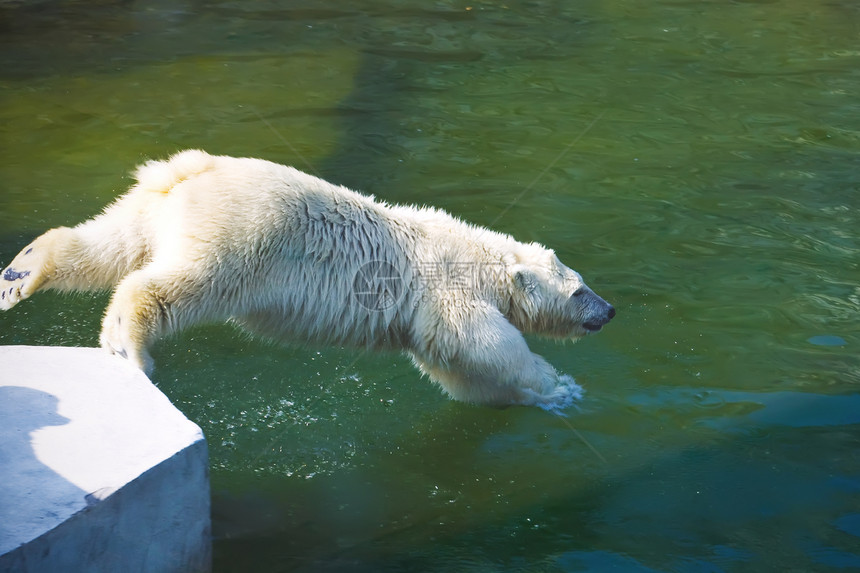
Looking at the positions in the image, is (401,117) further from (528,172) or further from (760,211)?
(760,211)

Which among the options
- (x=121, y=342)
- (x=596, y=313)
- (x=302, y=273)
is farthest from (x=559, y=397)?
(x=121, y=342)

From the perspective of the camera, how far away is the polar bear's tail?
4.40m

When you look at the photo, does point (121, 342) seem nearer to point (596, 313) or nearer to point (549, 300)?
point (549, 300)

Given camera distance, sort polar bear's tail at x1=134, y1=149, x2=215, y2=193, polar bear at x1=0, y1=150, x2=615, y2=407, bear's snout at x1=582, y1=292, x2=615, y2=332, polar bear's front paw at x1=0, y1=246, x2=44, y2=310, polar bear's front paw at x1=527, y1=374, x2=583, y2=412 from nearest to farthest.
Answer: polar bear at x1=0, y1=150, x2=615, y2=407 < polar bear's front paw at x1=0, y1=246, x2=44, y2=310 < polar bear's tail at x1=134, y1=149, x2=215, y2=193 < polar bear's front paw at x1=527, y1=374, x2=583, y2=412 < bear's snout at x1=582, y1=292, x2=615, y2=332

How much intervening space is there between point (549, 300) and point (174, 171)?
2014 mm

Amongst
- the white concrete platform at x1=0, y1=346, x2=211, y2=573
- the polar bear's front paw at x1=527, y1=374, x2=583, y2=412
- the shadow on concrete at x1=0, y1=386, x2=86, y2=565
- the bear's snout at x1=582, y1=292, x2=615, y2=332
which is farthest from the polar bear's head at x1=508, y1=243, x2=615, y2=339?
the shadow on concrete at x1=0, y1=386, x2=86, y2=565

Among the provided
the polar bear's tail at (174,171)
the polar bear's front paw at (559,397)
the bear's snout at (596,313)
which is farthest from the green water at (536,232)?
the polar bear's tail at (174,171)

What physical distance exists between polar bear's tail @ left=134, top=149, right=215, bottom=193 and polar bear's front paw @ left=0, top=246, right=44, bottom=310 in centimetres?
58

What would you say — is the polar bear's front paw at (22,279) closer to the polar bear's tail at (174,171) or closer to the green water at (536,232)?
the polar bear's tail at (174,171)

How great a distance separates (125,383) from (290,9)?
8.88 metres

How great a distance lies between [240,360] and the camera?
5340mm

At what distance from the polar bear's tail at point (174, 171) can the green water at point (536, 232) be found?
1.13 metres

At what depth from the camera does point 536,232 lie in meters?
6.77

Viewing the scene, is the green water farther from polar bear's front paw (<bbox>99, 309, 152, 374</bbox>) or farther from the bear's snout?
polar bear's front paw (<bbox>99, 309, 152, 374</bbox>)
